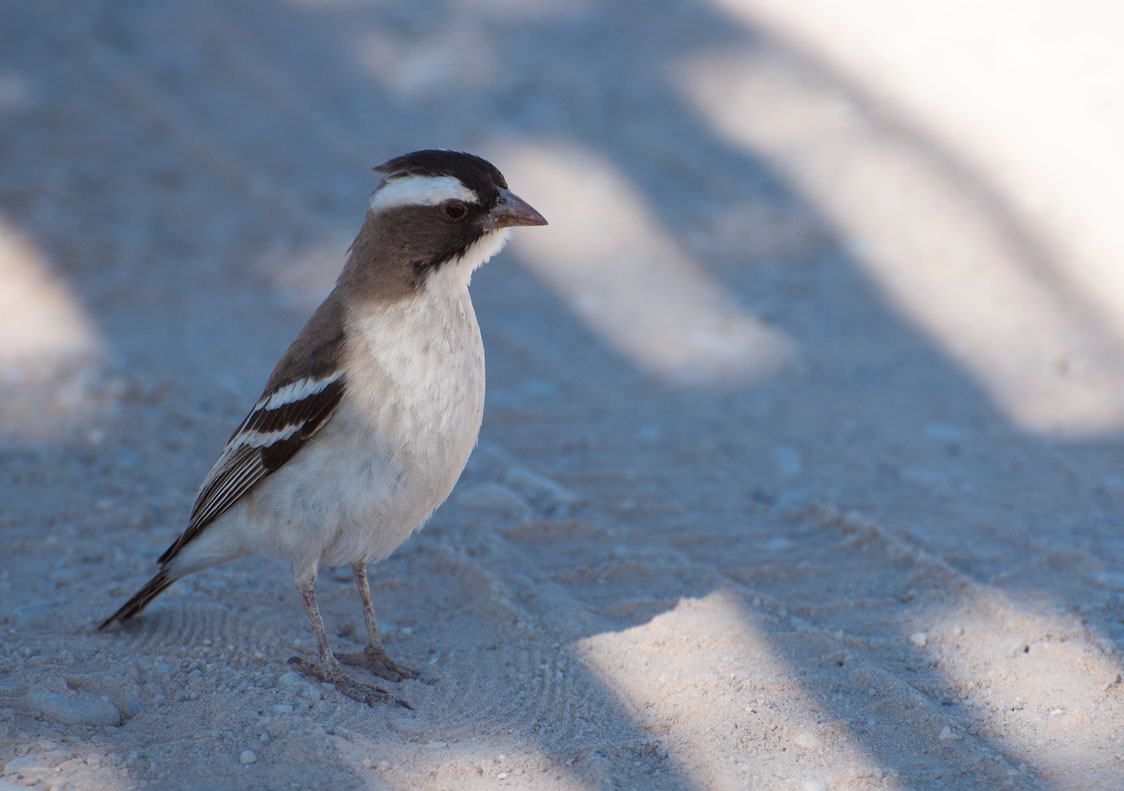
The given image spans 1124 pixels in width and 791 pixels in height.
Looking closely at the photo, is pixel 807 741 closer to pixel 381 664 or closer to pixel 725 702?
pixel 725 702

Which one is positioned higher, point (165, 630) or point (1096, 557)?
point (1096, 557)

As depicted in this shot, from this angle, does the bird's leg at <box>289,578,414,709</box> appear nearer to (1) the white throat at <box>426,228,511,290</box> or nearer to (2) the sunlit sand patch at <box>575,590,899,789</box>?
(2) the sunlit sand patch at <box>575,590,899,789</box>

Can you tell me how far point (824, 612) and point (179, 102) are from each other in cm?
740

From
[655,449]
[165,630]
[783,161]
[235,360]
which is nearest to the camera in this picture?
[165,630]

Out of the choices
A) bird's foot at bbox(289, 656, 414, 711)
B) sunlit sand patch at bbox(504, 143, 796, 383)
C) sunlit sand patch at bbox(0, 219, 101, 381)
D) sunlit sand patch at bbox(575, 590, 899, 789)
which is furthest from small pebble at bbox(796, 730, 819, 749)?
sunlit sand patch at bbox(0, 219, 101, 381)

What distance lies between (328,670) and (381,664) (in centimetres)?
22

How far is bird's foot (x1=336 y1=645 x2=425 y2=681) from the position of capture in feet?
14.5

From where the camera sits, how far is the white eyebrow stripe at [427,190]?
438 cm

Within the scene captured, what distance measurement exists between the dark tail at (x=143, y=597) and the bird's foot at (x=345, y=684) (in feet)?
2.04

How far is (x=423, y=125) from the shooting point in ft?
30.9

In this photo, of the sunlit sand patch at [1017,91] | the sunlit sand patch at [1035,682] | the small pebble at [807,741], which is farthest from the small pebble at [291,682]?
the sunlit sand patch at [1017,91]

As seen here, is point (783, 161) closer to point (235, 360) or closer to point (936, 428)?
point (936, 428)

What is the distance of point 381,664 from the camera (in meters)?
4.46

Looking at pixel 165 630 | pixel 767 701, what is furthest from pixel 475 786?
pixel 165 630
